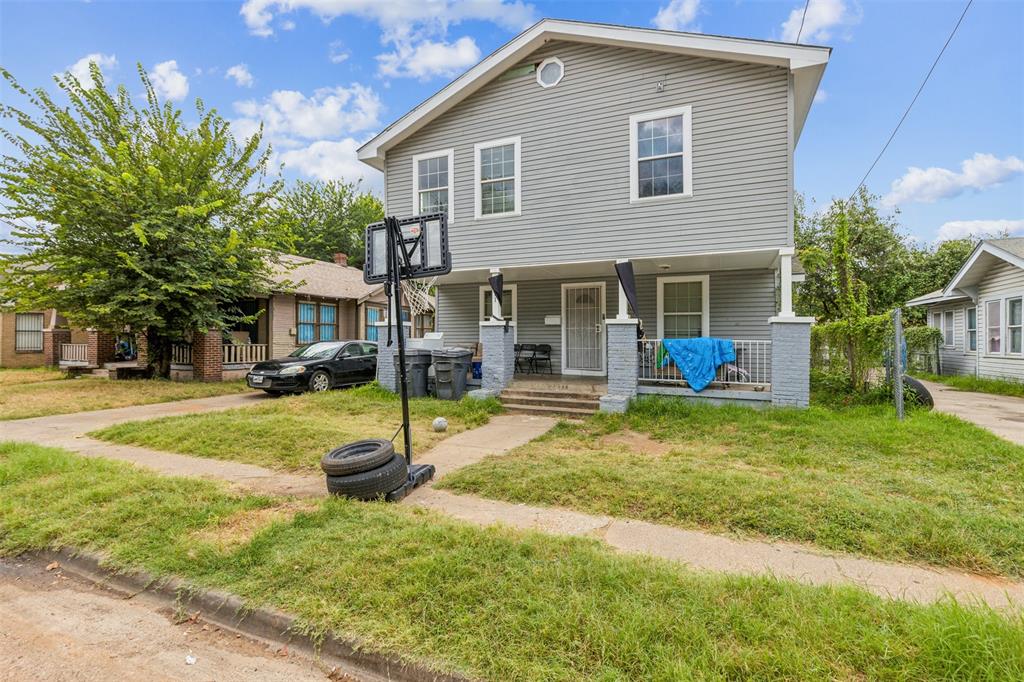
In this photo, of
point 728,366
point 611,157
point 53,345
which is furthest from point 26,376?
point 728,366

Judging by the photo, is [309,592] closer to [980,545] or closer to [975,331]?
[980,545]

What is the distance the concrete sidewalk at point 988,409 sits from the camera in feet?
23.7

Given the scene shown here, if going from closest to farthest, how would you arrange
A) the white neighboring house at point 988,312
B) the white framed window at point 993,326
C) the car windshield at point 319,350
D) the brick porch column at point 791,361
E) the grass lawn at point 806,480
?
1. the grass lawn at point 806,480
2. the brick porch column at point 791,361
3. the white neighboring house at point 988,312
4. the car windshield at point 319,350
5. the white framed window at point 993,326

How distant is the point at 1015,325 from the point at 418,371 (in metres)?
15.7

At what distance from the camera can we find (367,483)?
13.8 feet

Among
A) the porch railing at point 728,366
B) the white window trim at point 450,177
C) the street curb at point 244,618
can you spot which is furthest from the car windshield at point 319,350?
the street curb at point 244,618

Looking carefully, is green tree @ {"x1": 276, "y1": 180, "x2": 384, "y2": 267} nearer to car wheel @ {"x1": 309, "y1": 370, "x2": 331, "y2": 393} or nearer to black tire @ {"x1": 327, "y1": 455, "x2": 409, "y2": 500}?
car wheel @ {"x1": 309, "y1": 370, "x2": 331, "y2": 393}

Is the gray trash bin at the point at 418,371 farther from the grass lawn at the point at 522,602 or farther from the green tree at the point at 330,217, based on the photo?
the green tree at the point at 330,217

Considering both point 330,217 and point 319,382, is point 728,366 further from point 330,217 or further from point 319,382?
point 330,217

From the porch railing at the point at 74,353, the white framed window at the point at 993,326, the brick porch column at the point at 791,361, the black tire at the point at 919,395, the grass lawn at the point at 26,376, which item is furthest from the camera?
the porch railing at the point at 74,353

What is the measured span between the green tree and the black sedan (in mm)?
24129

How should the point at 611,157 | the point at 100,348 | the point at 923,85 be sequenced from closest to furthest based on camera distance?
the point at 611,157, the point at 923,85, the point at 100,348

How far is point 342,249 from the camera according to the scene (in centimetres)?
3584

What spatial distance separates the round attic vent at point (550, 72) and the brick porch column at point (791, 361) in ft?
21.8
